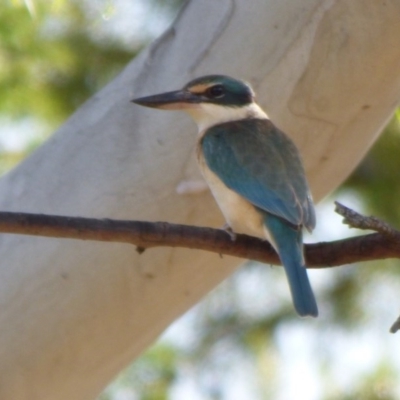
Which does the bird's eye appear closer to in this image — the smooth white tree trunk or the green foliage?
the smooth white tree trunk

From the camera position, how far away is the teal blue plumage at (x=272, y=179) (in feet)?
9.75

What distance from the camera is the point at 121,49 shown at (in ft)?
21.0

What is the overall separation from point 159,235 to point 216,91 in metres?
1.14

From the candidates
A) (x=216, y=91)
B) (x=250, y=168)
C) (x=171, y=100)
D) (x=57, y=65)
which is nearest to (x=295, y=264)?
(x=250, y=168)

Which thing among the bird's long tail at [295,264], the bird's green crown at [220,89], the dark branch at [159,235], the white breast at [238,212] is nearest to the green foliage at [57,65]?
the bird's green crown at [220,89]

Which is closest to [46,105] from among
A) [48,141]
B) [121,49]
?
[121,49]

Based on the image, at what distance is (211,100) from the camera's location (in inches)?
147

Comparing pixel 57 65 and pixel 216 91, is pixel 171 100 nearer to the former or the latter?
pixel 216 91

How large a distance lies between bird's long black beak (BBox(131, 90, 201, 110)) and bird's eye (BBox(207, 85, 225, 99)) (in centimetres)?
7

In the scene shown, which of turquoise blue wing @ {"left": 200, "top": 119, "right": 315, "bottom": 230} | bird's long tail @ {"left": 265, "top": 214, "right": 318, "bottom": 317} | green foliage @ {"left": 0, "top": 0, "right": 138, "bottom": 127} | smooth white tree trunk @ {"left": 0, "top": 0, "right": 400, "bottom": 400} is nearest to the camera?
bird's long tail @ {"left": 265, "top": 214, "right": 318, "bottom": 317}

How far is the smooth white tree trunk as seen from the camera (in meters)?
3.58

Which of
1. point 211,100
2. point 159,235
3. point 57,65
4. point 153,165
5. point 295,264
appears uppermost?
point 159,235

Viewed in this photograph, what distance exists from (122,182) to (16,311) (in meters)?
0.54

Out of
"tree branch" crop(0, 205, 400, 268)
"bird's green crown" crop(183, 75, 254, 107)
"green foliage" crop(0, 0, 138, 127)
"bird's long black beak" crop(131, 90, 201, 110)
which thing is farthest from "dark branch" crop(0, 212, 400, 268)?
"green foliage" crop(0, 0, 138, 127)
